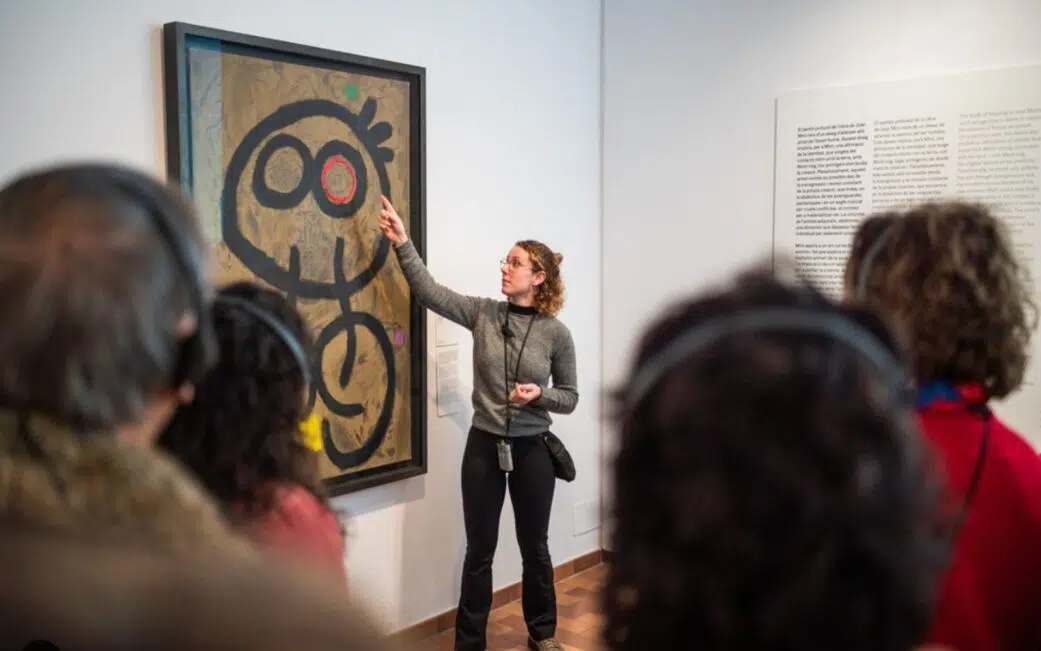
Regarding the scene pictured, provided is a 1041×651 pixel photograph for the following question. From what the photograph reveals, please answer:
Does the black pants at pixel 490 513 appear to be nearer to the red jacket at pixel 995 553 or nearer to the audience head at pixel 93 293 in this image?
the red jacket at pixel 995 553

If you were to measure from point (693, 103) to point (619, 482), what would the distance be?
12.1ft

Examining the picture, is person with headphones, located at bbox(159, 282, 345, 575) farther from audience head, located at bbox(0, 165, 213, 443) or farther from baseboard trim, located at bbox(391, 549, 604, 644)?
baseboard trim, located at bbox(391, 549, 604, 644)

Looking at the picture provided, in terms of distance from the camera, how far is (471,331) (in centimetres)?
363

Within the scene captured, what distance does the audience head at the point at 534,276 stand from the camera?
350 cm

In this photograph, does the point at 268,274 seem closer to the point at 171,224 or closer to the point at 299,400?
the point at 299,400

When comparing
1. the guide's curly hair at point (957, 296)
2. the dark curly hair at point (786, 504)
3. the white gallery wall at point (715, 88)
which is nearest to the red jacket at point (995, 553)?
the guide's curly hair at point (957, 296)

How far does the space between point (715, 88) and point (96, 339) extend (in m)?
3.85

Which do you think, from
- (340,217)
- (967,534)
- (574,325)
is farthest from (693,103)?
(967,534)

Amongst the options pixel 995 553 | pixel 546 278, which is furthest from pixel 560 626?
pixel 995 553

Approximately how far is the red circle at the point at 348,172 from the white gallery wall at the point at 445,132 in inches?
16.5

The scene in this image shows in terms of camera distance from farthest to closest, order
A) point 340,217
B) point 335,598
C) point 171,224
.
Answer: point 340,217 < point 171,224 < point 335,598

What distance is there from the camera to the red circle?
3162 millimetres

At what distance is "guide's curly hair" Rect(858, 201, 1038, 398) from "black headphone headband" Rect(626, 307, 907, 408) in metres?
0.64

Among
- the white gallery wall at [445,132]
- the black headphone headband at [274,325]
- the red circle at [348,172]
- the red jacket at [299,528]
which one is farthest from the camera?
the red circle at [348,172]
